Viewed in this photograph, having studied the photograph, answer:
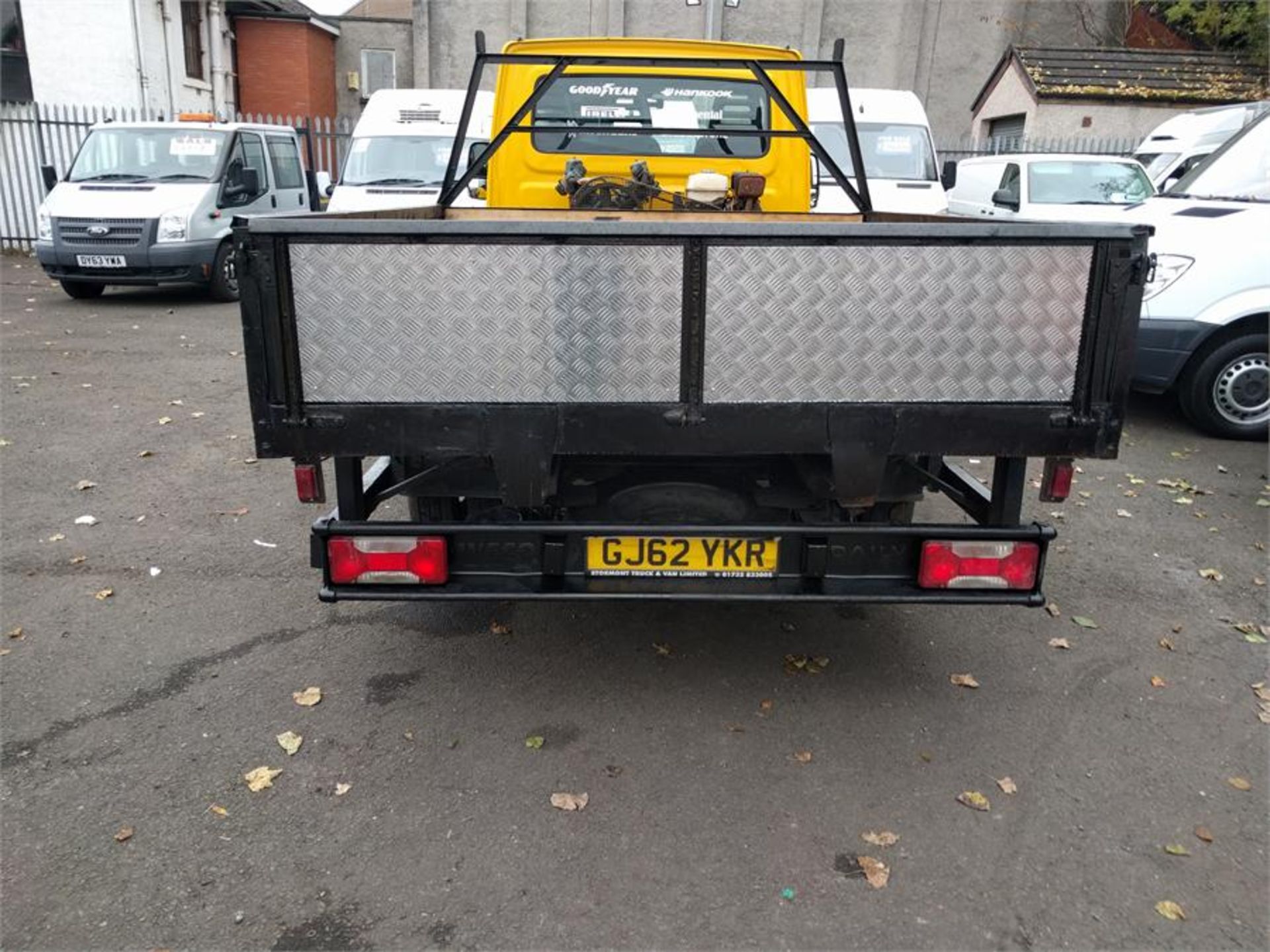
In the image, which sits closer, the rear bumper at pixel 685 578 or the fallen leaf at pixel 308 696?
the rear bumper at pixel 685 578

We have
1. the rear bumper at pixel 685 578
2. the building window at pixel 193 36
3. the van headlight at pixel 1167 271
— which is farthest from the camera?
the building window at pixel 193 36

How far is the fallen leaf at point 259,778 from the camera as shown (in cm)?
319

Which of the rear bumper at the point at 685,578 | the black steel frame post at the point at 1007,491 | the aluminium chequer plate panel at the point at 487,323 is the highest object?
the aluminium chequer plate panel at the point at 487,323

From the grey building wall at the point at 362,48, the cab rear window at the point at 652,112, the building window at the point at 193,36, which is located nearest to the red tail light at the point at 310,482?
the cab rear window at the point at 652,112

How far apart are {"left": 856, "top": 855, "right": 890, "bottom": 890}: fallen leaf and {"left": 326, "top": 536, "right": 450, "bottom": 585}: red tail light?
5.25 ft

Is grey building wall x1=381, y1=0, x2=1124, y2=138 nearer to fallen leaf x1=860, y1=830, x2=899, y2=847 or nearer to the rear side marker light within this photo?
the rear side marker light

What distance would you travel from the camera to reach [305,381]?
3.02m

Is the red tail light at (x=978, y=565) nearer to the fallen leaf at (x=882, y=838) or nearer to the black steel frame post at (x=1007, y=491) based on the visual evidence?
the black steel frame post at (x=1007, y=491)

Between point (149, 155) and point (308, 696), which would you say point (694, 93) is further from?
point (149, 155)

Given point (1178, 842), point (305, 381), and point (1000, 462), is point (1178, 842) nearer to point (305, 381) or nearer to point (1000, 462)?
point (1000, 462)

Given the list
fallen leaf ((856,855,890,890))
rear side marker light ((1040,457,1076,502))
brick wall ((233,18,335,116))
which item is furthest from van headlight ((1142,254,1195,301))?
brick wall ((233,18,335,116))

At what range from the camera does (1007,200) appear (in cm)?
1305

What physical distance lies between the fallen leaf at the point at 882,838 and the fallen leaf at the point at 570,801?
0.86 meters

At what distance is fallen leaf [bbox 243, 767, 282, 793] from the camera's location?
3189 millimetres
